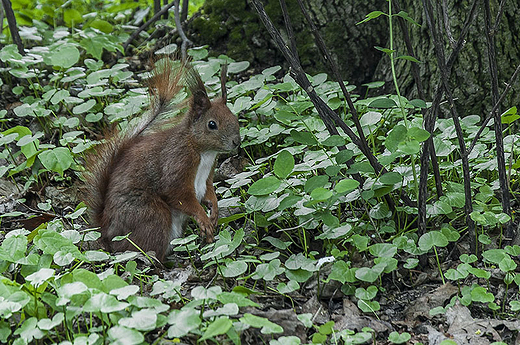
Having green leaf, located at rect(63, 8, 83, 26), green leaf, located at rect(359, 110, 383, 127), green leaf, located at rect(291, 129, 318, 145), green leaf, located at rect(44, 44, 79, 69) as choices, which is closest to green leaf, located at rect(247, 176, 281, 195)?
green leaf, located at rect(291, 129, 318, 145)

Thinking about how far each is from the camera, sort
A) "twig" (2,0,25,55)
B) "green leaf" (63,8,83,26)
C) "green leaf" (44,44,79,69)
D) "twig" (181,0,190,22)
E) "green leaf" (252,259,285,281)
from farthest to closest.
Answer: "green leaf" (63,8,83,26) → "twig" (181,0,190,22) → "twig" (2,0,25,55) → "green leaf" (44,44,79,69) → "green leaf" (252,259,285,281)

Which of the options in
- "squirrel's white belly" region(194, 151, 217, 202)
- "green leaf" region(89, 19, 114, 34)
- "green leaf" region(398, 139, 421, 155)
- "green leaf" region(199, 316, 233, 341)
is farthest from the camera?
"green leaf" region(89, 19, 114, 34)

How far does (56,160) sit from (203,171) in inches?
27.0

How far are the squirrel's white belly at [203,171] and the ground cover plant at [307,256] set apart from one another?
0.45 ft

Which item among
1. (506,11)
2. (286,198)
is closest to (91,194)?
(286,198)

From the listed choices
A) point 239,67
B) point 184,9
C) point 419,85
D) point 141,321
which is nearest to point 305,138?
point 419,85

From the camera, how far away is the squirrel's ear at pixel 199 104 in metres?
2.77

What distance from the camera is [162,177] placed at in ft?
8.84

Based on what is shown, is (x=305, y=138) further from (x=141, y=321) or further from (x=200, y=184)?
(x=141, y=321)

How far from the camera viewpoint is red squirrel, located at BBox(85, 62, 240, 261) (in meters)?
2.62

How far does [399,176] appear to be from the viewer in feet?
7.50

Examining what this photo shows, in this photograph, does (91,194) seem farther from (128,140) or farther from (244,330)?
(244,330)

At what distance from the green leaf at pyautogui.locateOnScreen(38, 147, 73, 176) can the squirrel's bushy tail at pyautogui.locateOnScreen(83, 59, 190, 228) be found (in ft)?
0.38

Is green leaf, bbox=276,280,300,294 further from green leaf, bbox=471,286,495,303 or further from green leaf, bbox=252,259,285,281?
green leaf, bbox=471,286,495,303
